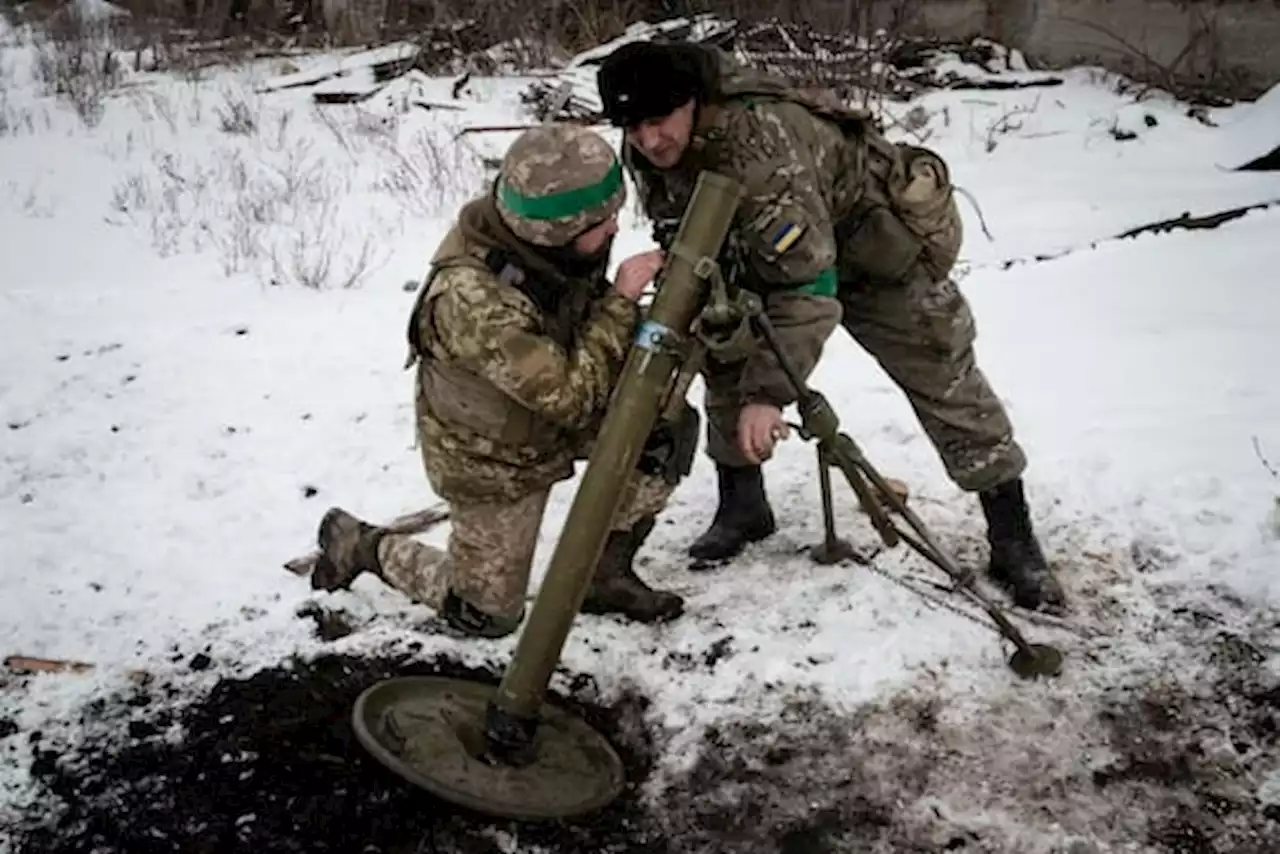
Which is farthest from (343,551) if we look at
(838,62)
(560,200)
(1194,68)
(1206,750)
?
(1194,68)

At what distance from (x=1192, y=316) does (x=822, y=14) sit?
6666mm

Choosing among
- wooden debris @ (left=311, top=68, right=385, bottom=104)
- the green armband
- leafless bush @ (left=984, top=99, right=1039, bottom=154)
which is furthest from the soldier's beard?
wooden debris @ (left=311, top=68, right=385, bottom=104)

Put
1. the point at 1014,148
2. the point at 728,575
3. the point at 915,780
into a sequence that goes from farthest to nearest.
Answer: the point at 1014,148
the point at 728,575
the point at 915,780

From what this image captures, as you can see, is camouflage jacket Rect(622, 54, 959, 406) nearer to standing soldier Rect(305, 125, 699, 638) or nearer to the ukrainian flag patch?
the ukrainian flag patch

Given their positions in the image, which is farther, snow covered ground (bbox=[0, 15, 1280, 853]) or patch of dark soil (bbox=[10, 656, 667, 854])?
snow covered ground (bbox=[0, 15, 1280, 853])

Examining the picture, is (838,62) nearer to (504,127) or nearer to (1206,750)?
(504,127)

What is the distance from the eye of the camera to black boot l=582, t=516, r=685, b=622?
372cm

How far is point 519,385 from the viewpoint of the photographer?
3055 millimetres

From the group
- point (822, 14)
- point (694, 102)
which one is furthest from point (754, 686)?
point (822, 14)

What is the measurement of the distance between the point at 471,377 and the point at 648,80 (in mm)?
858

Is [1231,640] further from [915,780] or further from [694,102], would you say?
[694,102]

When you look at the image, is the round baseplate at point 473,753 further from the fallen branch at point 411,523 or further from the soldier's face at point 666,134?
the soldier's face at point 666,134

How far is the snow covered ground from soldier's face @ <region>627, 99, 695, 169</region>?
53.6 inches

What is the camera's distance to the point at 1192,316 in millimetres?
5777
